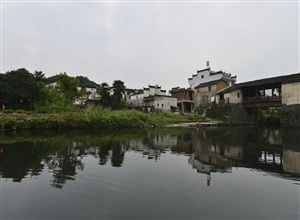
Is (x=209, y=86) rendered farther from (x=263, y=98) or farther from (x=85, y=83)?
(x=85, y=83)

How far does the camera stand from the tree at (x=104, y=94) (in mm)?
38812

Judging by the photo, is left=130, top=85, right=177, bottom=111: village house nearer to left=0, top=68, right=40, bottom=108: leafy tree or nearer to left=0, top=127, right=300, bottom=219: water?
left=0, top=68, right=40, bottom=108: leafy tree

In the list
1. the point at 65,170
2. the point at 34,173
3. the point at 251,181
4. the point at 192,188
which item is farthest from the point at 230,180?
the point at 34,173

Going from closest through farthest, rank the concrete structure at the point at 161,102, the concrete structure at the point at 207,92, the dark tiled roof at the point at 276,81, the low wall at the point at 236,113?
the dark tiled roof at the point at 276,81 < the low wall at the point at 236,113 < the concrete structure at the point at 207,92 < the concrete structure at the point at 161,102

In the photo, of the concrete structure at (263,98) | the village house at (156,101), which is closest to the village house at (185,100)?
the village house at (156,101)

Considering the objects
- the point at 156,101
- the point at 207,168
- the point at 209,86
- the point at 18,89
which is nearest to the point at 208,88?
the point at 209,86

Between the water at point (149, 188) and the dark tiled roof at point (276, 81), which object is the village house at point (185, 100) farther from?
the water at point (149, 188)

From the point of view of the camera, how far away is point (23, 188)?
17.4 feet

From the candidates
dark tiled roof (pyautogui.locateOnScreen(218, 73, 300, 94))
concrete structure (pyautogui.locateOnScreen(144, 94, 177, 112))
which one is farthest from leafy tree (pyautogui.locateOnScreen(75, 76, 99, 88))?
dark tiled roof (pyautogui.locateOnScreen(218, 73, 300, 94))

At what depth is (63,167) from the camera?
24.5 feet

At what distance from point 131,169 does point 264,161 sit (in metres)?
5.56

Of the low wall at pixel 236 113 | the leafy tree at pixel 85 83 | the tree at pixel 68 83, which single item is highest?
the leafy tree at pixel 85 83

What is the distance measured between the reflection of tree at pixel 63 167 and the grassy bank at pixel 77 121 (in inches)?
614

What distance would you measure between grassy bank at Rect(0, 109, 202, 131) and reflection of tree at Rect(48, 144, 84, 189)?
15597 mm
